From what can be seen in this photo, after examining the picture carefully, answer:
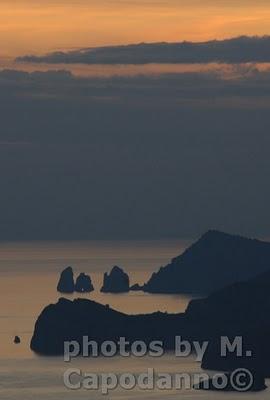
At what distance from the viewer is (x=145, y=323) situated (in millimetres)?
131625

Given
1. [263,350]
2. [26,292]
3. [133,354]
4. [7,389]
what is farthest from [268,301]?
[26,292]

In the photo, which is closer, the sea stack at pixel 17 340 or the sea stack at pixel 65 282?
the sea stack at pixel 17 340

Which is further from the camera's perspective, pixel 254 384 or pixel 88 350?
pixel 88 350

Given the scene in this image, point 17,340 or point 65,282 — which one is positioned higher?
point 17,340

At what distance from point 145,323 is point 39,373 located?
55.9 ft

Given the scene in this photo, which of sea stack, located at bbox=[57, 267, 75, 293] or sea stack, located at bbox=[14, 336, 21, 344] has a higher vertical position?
sea stack, located at bbox=[14, 336, 21, 344]

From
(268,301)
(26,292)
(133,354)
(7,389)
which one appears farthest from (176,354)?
(26,292)

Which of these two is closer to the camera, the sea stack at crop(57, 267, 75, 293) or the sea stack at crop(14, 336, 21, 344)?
the sea stack at crop(14, 336, 21, 344)

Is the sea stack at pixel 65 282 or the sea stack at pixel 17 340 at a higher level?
the sea stack at pixel 17 340

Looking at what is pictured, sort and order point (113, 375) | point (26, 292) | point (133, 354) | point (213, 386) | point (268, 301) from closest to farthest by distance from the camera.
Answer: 1. point (213, 386)
2. point (113, 375)
3. point (133, 354)
4. point (268, 301)
5. point (26, 292)

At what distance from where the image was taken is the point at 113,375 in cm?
11225

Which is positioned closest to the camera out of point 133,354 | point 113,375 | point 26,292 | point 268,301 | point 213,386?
point 213,386

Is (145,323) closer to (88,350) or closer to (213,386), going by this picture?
(88,350)

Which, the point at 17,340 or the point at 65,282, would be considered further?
the point at 65,282
